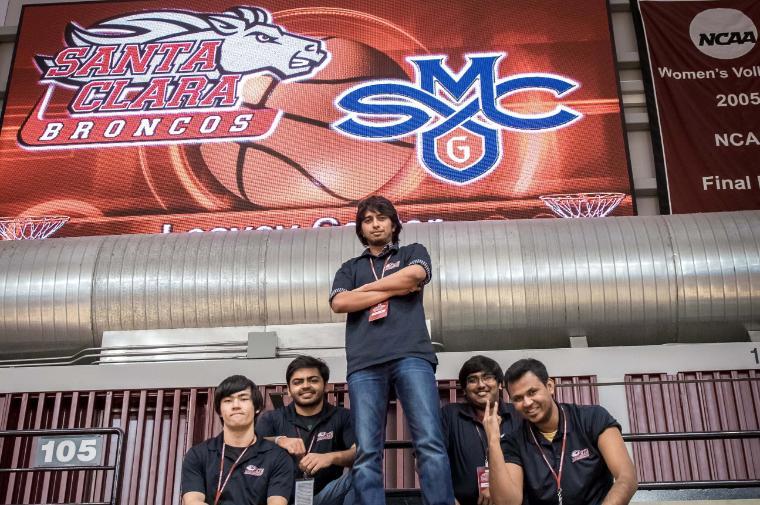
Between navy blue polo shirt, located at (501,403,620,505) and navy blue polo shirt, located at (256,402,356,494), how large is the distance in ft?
3.25

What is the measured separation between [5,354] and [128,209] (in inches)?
75.2

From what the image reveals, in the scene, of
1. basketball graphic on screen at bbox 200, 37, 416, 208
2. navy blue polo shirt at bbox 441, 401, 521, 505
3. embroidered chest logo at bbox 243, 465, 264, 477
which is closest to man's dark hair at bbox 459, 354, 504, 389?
navy blue polo shirt at bbox 441, 401, 521, 505

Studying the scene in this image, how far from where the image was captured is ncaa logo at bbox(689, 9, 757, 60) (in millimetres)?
9336

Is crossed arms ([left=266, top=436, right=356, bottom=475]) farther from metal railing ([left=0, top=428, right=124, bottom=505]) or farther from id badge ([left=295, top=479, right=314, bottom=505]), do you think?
metal railing ([left=0, top=428, right=124, bottom=505])

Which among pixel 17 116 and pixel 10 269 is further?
pixel 17 116

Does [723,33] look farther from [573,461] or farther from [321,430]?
[573,461]

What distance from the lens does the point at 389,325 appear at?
12.3 feet

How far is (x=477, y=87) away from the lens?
906 centimetres

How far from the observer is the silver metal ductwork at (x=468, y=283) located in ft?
23.2

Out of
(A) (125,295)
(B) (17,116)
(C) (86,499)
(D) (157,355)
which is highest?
(B) (17,116)

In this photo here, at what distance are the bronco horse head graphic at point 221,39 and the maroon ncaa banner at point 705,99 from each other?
3711 mm

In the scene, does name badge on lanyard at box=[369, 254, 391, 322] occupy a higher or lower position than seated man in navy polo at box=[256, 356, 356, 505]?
higher

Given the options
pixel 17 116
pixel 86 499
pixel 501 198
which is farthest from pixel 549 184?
pixel 17 116

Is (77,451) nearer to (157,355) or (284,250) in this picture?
(157,355)
